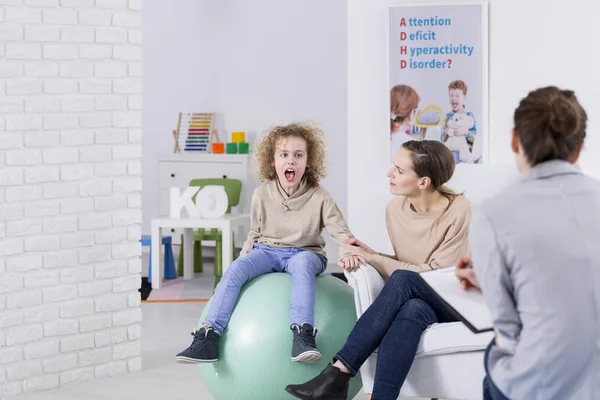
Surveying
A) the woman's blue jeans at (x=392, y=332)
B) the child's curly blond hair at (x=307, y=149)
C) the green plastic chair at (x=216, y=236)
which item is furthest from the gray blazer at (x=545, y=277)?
the green plastic chair at (x=216, y=236)

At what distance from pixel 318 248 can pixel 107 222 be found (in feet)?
3.23

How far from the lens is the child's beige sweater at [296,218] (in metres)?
3.92

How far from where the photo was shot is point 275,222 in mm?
3953

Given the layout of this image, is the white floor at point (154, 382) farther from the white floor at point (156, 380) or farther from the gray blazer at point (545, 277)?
the gray blazer at point (545, 277)

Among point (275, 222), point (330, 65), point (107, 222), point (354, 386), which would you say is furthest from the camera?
point (330, 65)

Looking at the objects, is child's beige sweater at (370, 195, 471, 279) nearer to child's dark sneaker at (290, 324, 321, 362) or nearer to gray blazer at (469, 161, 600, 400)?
child's dark sneaker at (290, 324, 321, 362)

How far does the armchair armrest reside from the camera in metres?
3.49

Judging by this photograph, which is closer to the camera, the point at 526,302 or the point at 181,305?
the point at 526,302

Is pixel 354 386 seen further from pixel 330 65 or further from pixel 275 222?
pixel 330 65

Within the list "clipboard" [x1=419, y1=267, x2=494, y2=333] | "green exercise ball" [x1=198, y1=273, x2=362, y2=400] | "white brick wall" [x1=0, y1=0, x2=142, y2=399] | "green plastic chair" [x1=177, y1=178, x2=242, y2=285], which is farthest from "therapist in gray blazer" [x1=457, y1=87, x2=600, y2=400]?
"green plastic chair" [x1=177, y1=178, x2=242, y2=285]

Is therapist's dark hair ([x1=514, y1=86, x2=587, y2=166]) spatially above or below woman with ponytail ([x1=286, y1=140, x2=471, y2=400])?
above

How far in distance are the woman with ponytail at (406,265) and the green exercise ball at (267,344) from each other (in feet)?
0.61

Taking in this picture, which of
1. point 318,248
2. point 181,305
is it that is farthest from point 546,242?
point 181,305

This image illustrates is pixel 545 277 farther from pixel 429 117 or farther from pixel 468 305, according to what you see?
pixel 429 117
